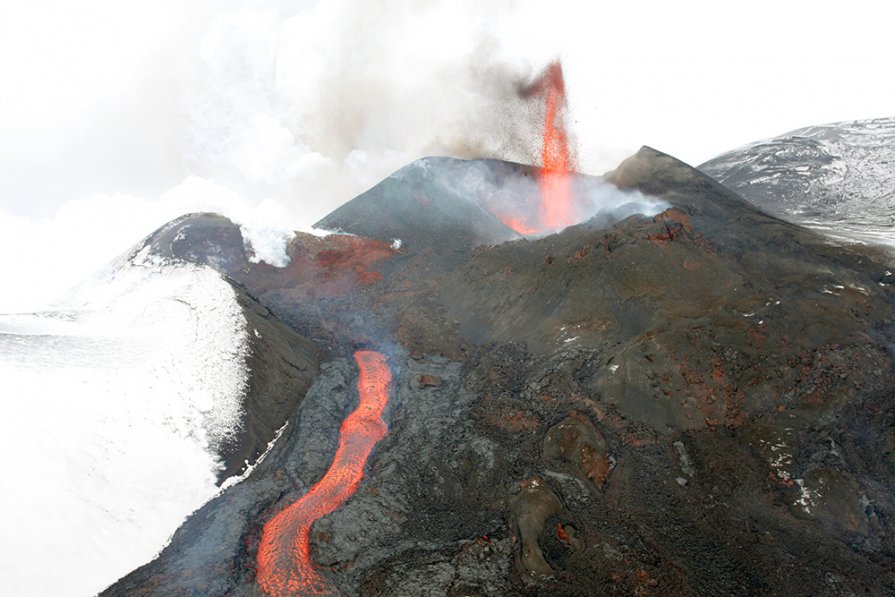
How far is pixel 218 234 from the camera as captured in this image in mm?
45719

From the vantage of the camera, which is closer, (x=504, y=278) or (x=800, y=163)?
(x=504, y=278)

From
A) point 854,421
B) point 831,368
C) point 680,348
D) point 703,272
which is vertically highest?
point 703,272

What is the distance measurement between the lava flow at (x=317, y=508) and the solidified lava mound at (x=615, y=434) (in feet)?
1.58

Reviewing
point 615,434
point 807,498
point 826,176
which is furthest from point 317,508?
point 826,176

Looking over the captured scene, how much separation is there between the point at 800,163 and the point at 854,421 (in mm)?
66365

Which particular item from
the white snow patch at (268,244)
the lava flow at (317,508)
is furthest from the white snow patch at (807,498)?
the white snow patch at (268,244)

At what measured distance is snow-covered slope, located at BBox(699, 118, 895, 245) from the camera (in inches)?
2082

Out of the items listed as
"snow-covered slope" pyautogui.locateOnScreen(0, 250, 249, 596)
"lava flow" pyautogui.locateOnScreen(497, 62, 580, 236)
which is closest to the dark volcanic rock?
"lava flow" pyautogui.locateOnScreen(497, 62, 580, 236)

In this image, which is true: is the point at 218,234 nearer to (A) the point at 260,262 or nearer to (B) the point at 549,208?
(A) the point at 260,262

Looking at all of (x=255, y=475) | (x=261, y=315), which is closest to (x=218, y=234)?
(x=261, y=315)

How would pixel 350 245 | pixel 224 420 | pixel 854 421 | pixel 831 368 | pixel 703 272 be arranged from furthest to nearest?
1. pixel 350 245
2. pixel 703 272
3. pixel 224 420
4. pixel 831 368
5. pixel 854 421

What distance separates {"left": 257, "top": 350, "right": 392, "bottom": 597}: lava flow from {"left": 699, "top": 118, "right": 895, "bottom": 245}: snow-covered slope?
40.9m

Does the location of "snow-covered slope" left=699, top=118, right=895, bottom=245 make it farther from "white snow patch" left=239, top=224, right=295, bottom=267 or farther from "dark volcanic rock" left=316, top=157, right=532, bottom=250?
"white snow patch" left=239, top=224, right=295, bottom=267

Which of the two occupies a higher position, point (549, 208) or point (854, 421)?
point (549, 208)
